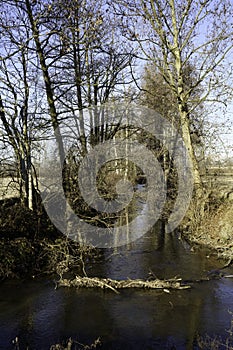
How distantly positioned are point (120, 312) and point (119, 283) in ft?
3.89

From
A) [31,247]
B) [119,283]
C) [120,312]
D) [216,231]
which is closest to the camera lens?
[120,312]

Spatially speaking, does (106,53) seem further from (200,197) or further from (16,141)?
(200,197)

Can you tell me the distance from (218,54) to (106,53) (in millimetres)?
4058

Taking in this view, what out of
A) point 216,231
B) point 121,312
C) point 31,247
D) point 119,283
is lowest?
point 121,312

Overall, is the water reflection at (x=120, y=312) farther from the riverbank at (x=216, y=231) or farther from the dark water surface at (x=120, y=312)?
the riverbank at (x=216, y=231)

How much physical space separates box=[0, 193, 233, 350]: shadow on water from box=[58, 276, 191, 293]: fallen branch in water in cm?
16

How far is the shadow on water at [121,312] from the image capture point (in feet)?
17.4

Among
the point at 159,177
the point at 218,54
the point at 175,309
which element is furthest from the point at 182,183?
the point at 175,309

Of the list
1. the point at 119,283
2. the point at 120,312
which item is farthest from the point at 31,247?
the point at 120,312

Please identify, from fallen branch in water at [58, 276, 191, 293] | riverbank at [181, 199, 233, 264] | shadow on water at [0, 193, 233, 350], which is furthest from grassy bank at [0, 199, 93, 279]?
riverbank at [181, 199, 233, 264]

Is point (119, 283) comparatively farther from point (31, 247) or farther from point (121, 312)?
point (31, 247)

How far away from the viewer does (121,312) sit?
6.18 meters

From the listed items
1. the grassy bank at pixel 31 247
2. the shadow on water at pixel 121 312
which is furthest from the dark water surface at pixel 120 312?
the grassy bank at pixel 31 247

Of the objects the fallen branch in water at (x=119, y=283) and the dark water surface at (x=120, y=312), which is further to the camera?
the fallen branch in water at (x=119, y=283)
